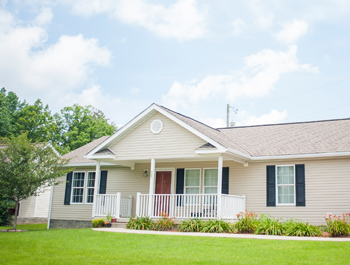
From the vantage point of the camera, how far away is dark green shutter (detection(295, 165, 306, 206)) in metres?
14.5

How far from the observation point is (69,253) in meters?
8.75

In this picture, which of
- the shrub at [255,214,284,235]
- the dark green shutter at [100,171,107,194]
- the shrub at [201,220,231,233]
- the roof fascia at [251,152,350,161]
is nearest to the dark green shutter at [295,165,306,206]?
the roof fascia at [251,152,350,161]

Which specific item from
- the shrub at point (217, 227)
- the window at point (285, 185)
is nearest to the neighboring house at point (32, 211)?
the shrub at point (217, 227)

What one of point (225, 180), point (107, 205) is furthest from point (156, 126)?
point (107, 205)

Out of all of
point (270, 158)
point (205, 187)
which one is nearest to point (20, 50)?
point (205, 187)

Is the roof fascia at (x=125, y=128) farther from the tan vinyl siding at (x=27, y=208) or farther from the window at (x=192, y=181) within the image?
the tan vinyl siding at (x=27, y=208)

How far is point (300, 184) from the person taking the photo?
1466 cm

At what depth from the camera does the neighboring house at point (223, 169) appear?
14.2 meters

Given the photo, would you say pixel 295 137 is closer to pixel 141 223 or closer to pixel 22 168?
pixel 141 223

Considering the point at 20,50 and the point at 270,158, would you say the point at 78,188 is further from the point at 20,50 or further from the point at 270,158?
the point at 20,50

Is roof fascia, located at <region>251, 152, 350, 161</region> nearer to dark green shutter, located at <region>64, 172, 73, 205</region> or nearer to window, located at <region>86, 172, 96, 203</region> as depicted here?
window, located at <region>86, 172, 96, 203</region>

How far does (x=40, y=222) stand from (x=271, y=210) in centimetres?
1753

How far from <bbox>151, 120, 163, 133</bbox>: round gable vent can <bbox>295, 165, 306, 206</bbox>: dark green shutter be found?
18.5ft

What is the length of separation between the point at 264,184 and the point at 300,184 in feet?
4.72
